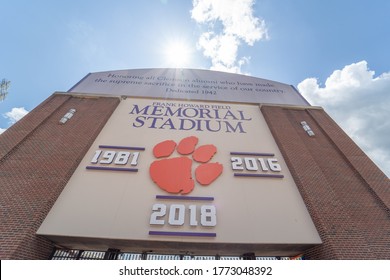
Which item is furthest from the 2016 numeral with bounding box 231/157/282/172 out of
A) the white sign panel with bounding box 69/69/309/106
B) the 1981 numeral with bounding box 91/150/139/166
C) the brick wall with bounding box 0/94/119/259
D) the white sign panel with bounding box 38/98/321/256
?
the brick wall with bounding box 0/94/119/259

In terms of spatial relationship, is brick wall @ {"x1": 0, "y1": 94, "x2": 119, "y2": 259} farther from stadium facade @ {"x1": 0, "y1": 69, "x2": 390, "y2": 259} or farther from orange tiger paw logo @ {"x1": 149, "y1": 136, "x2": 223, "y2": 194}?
orange tiger paw logo @ {"x1": 149, "y1": 136, "x2": 223, "y2": 194}

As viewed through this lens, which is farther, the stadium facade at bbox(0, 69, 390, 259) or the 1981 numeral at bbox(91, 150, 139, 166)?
the 1981 numeral at bbox(91, 150, 139, 166)

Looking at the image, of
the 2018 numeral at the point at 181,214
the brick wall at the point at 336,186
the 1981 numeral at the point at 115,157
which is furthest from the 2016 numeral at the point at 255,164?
the 1981 numeral at the point at 115,157

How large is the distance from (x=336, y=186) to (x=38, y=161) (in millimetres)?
12246

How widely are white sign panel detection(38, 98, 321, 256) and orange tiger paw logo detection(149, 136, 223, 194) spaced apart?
40mm

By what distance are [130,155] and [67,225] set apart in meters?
3.23

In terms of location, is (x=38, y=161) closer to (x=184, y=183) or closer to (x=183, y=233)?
(x=184, y=183)

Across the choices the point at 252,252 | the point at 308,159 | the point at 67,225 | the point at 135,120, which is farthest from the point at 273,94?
the point at 67,225

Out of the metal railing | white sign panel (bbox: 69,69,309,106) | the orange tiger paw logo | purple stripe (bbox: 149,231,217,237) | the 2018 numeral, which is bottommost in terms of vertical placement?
the metal railing

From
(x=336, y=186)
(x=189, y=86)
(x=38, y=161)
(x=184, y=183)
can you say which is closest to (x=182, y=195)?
(x=184, y=183)

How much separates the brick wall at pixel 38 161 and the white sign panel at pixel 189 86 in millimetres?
1798

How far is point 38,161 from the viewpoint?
7453 millimetres

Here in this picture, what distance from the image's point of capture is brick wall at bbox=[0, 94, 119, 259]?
5.56 m

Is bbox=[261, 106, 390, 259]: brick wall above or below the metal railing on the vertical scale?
above
